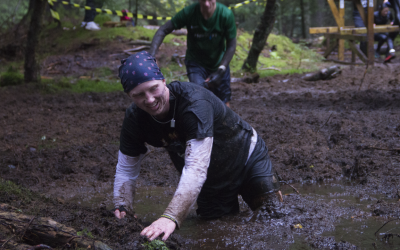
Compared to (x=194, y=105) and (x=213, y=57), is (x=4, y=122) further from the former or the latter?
(x=194, y=105)

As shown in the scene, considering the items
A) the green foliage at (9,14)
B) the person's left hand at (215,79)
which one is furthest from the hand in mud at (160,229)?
the green foliage at (9,14)

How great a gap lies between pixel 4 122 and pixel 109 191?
3663 mm

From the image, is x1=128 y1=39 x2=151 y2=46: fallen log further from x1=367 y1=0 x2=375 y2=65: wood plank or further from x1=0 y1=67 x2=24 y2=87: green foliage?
x1=367 y1=0 x2=375 y2=65: wood plank

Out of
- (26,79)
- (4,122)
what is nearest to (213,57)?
(4,122)

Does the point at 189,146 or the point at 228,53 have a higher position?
the point at 228,53

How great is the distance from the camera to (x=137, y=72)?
2.68 meters

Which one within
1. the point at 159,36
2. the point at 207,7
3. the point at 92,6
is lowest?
the point at 159,36

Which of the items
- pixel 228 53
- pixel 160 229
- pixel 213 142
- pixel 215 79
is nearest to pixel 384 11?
pixel 228 53

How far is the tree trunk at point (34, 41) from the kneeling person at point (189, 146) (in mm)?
8319

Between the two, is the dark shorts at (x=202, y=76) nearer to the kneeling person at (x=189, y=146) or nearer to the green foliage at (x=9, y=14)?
the kneeling person at (x=189, y=146)

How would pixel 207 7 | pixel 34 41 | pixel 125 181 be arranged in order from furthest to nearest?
pixel 34 41 < pixel 207 7 < pixel 125 181

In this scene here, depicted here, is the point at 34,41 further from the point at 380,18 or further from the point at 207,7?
the point at 380,18

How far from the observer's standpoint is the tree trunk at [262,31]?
12.2 meters

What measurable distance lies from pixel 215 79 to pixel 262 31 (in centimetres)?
785
